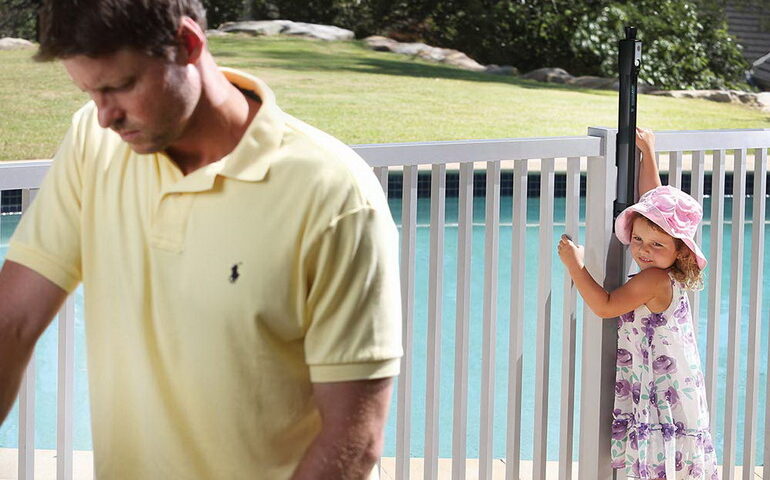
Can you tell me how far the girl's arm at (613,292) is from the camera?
2955 mm

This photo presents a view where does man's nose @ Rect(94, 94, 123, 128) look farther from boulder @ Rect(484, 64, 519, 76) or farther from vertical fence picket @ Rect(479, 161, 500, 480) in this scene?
boulder @ Rect(484, 64, 519, 76)

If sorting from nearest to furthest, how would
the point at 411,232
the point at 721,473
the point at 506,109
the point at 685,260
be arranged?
1. the point at 411,232
2. the point at 685,260
3. the point at 721,473
4. the point at 506,109

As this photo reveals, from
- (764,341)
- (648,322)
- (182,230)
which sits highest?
(182,230)

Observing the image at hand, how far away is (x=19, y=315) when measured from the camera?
134 centimetres

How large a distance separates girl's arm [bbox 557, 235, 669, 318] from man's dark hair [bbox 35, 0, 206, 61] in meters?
1.91

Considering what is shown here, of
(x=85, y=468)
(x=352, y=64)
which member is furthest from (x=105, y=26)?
(x=352, y=64)

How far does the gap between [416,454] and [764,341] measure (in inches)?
130

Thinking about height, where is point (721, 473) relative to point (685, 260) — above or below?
below

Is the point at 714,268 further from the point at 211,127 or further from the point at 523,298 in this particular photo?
the point at 211,127

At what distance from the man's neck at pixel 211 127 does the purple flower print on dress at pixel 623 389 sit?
1996mm

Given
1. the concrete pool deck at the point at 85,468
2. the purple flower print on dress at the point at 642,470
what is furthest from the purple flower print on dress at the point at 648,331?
the concrete pool deck at the point at 85,468

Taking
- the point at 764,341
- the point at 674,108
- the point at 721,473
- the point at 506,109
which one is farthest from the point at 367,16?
the point at 721,473

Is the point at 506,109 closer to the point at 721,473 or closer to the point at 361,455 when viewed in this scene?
the point at 721,473

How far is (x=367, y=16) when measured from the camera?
20.0 m
